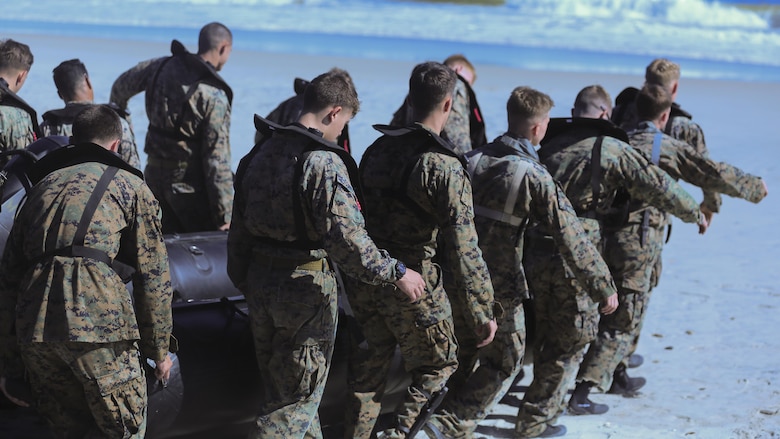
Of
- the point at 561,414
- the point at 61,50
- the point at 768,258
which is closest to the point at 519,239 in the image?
the point at 561,414

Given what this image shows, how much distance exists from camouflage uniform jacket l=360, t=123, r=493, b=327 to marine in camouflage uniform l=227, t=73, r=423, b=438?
34 centimetres

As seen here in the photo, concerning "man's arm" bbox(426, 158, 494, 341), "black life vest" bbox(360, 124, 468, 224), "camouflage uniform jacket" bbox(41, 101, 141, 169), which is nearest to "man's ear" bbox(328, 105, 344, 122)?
"black life vest" bbox(360, 124, 468, 224)

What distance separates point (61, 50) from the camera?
2247 cm

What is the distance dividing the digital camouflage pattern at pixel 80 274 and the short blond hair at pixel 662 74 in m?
3.68

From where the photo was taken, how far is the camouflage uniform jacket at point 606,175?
5.26 m

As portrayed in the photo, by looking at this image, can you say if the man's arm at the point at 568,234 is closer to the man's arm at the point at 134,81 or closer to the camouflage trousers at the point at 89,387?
the camouflage trousers at the point at 89,387

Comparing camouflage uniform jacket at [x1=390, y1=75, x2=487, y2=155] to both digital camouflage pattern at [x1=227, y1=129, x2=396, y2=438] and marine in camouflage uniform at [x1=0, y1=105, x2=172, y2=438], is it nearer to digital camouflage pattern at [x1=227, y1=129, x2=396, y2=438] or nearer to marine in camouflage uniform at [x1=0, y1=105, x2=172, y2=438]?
digital camouflage pattern at [x1=227, y1=129, x2=396, y2=438]

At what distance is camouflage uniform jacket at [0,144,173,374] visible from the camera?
367cm

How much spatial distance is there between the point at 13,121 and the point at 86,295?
244cm

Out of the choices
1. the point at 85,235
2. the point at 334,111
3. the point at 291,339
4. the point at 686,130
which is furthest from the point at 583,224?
the point at 85,235

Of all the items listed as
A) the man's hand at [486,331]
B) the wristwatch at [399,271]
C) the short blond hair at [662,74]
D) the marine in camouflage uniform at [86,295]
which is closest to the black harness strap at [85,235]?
the marine in camouflage uniform at [86,295]

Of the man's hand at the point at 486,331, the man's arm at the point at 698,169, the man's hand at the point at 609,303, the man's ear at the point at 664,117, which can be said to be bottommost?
the man's hand at the point at 486,331

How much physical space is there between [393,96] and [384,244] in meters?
13.4

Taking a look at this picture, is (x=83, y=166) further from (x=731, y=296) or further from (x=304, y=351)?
(x=731, y=296)
